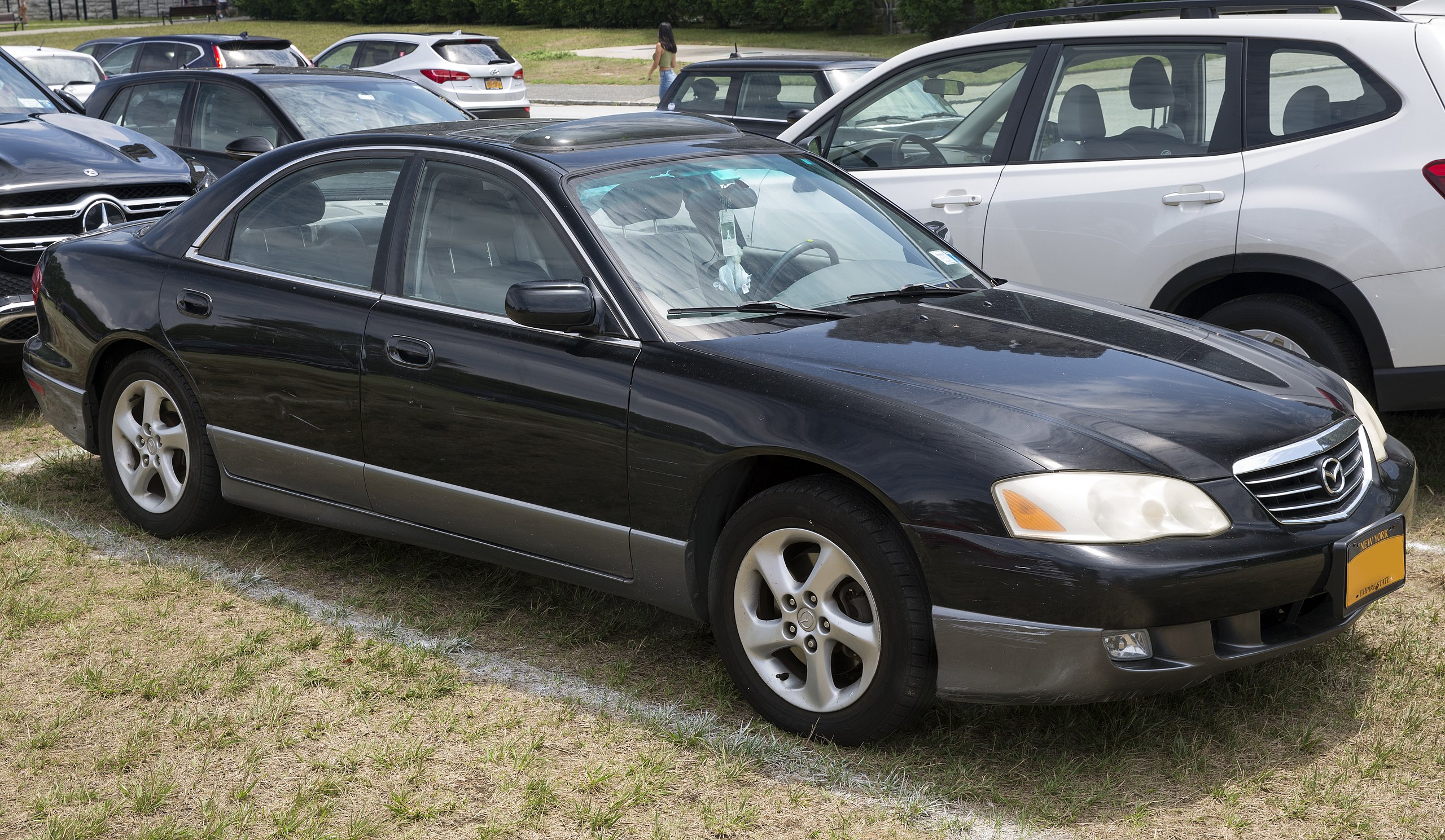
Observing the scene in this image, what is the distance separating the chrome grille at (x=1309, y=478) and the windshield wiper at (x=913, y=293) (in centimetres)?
126

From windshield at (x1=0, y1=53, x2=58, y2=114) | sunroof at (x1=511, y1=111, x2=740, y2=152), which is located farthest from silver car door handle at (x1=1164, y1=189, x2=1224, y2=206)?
windshield at (x1=0, y1=53, x2=58, y2=114)

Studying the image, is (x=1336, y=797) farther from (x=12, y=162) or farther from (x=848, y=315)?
(x=12, y=162)

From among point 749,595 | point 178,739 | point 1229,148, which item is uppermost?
point 1229,148

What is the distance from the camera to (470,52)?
20.8m

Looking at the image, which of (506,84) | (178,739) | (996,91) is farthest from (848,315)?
(506,84)

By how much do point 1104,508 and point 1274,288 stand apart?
2.89 m

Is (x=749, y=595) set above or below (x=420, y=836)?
above

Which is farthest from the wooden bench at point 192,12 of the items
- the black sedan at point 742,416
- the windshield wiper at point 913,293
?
the windshield wiper at point 913,293

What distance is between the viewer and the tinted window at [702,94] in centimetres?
1402

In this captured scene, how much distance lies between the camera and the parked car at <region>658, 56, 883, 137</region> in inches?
518

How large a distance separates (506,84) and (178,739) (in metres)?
18.1

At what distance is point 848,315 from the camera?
13.6 ft

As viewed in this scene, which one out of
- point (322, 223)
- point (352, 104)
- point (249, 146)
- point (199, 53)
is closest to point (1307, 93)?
point (322, 223)

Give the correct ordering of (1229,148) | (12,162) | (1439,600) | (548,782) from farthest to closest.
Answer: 1. (12,162)
2. (1229,148)
3. (1439,600)
4. (548,782)
